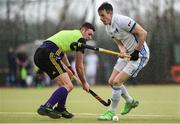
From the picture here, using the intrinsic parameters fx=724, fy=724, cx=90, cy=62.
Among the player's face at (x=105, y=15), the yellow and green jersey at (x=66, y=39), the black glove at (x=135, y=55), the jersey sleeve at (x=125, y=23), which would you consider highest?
the player's face at (x=105, y=15)

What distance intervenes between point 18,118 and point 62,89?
100cm

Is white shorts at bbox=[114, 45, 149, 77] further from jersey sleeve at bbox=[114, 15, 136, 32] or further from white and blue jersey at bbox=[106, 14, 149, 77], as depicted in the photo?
jersey sleeve at bbox=[114, 15, 136, 32]

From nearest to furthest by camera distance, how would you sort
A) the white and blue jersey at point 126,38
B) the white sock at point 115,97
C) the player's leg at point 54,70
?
1. the player's leg at point 54,70
2. the white and blue jersey at point 126,38
3. the white sock at point 115,97

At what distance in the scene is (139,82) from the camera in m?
29.1

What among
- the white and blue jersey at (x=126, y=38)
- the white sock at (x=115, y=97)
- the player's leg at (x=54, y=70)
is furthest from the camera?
the white sock at (x=115, y=97)

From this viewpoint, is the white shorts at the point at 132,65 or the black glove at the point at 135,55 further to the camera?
the white shorts at the point at 132,65

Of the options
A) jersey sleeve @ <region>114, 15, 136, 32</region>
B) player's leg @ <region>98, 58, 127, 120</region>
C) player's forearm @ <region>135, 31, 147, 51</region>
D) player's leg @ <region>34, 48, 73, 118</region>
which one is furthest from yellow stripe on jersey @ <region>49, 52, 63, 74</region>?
player's forearm @ <region>135, 31, 147, 51</region>

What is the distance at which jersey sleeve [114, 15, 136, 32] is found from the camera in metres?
11.8

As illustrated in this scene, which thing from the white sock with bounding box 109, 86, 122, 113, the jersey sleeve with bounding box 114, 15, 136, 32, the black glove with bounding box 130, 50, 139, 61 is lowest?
the white sock with bounding box 109, 86, 122, 113

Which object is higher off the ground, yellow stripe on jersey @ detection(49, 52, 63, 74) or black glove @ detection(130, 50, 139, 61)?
black glove @ detection(130, 50, 139, 61)

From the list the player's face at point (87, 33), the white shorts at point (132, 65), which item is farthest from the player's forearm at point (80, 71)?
the white shorts at point (132, 65)

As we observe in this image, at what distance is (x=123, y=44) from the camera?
12.3 meters

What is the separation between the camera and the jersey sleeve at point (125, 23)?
466 inches

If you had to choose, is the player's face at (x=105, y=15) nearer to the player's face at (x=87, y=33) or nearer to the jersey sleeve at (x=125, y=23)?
the jersey sleeve at (x=125, y=23)
